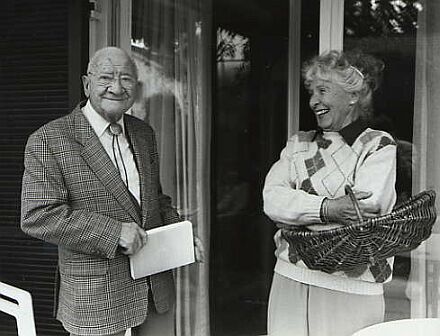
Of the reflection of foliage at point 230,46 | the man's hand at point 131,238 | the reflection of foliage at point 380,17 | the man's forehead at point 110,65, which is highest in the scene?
the reflection of foliage at point 380,17

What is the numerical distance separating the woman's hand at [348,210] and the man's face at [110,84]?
94 centimetres

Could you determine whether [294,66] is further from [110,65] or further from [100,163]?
[100,163]

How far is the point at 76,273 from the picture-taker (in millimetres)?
2975

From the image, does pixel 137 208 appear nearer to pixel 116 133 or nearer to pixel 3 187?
pixel 116 133

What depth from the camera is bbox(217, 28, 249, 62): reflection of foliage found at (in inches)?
141

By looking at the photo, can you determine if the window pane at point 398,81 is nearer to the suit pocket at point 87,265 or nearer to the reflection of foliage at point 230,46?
the reflection of foliage at point 230,46

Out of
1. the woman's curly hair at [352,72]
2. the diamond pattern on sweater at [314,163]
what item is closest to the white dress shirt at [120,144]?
the diamond pattern on sweater at [314,163]

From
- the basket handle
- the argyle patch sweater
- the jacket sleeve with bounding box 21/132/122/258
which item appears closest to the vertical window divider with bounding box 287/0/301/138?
the argyle patch sweater

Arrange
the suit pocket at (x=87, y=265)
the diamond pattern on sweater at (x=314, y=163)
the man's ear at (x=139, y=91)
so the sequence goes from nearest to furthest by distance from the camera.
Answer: the suit pocket at (x=87, y=265) → the diamond pattern on sweater at (x=314, y=163) → the man's ear at (x=139, y=91)

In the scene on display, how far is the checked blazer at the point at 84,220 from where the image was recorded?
9.44ft

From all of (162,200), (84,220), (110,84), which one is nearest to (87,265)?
(84,220)

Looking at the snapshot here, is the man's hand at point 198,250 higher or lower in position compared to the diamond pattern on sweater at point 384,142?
lower

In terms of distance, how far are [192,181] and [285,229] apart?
0.66 m

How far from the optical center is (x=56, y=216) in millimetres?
2855
